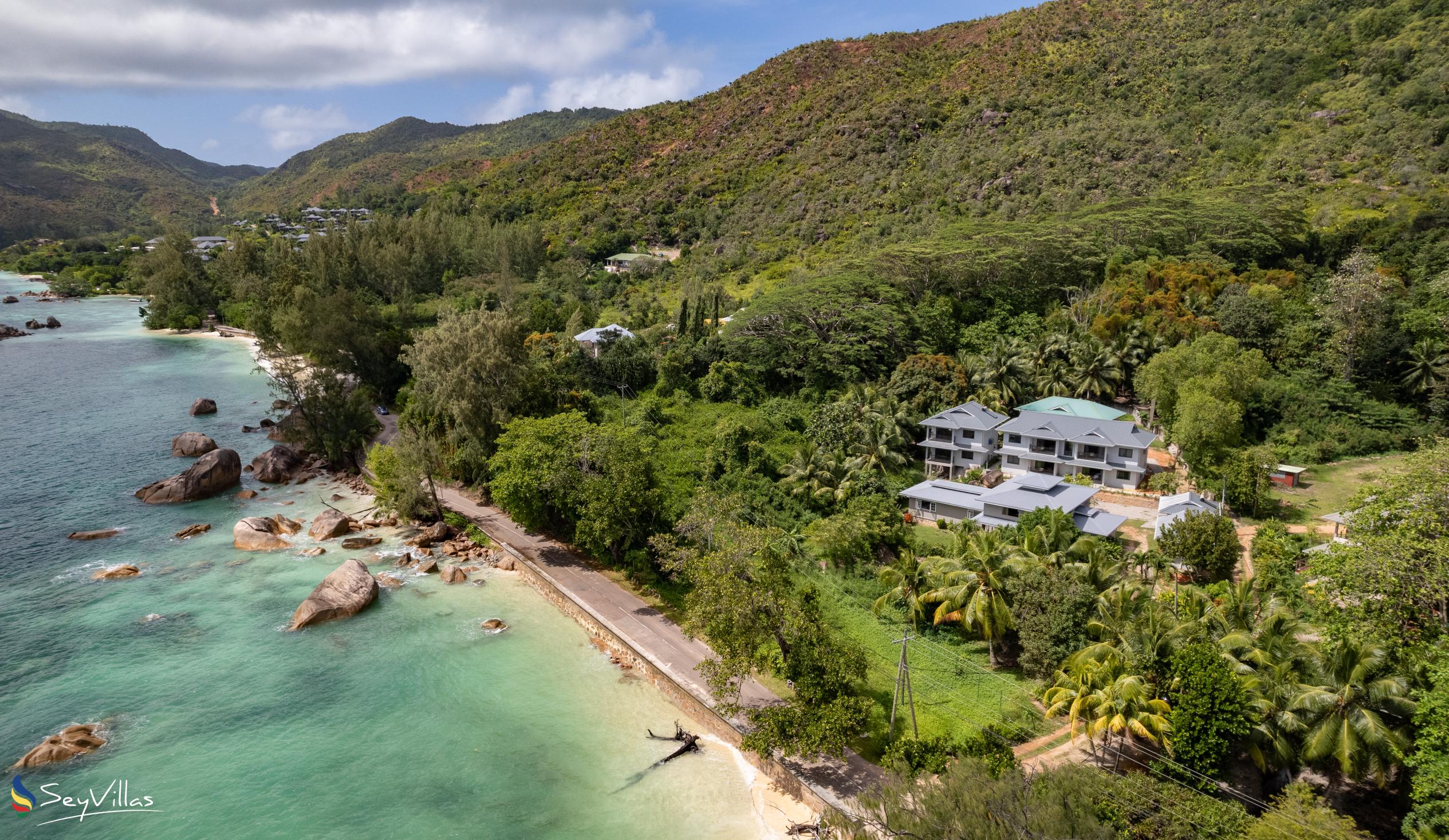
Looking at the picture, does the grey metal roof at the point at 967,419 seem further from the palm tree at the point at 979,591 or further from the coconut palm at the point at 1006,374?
the palm tree at the point at 979,591

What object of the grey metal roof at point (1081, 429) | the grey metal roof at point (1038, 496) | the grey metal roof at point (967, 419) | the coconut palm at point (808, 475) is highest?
the grey metal roof at point (967, 419)

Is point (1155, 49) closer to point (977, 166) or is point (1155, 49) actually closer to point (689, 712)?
point (977, 166)

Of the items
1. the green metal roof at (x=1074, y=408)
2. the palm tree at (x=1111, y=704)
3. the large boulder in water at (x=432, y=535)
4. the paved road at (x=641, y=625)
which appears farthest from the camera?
the green metal roof at (x=1074, y=408)

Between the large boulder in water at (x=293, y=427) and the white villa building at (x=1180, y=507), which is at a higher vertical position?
the large boulder in water at (x=293, y=427)

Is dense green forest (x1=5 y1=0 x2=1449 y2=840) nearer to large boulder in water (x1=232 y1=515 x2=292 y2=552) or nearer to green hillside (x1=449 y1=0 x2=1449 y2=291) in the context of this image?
green hillside (x1=449 y1=0 x2=1449 y2=291)

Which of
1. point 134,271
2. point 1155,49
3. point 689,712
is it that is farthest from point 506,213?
point 689,712

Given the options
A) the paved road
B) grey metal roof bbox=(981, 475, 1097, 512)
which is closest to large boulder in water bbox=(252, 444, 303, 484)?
the paved road

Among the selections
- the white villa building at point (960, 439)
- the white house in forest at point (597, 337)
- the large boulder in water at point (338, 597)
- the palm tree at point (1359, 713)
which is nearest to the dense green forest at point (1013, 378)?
the palm tree at point (1359, 713)
